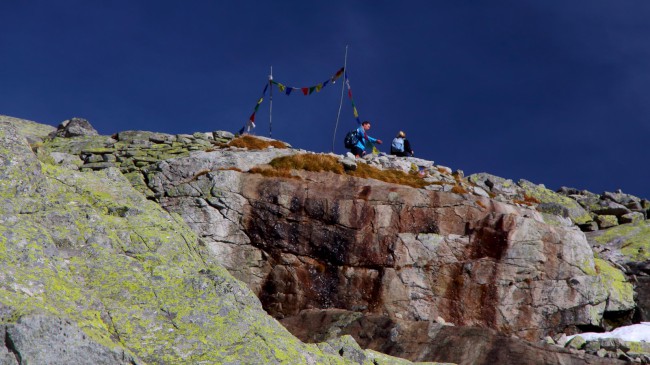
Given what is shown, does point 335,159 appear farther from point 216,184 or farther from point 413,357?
point 413,357

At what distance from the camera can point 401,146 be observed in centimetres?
3978

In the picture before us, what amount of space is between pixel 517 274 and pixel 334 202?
761 cm

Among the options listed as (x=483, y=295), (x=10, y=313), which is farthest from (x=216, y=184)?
(x=10, y=313)

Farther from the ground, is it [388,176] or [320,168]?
[388,176]

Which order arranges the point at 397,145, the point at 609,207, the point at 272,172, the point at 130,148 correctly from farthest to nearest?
1. the point at 609,207
2. the point at 397,145
3. the point at 130,148
4. the point at 272,172

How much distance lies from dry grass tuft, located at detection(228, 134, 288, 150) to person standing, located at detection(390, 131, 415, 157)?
7.26 m

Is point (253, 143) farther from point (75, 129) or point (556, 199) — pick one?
point (556, 199)

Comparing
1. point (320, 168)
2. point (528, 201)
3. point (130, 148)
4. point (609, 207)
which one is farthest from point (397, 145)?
point (130, 148)

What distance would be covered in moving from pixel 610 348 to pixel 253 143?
18811mm

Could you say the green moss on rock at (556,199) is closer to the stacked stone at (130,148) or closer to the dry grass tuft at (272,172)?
the dry grass tuft at (272,172)

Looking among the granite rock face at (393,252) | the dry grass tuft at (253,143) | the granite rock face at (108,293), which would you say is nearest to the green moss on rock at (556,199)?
the granite rock face at (393,252)

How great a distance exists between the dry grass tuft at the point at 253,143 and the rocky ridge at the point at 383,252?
3437 millimetres

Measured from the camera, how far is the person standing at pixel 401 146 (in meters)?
39.7

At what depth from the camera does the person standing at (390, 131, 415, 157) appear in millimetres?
39684
